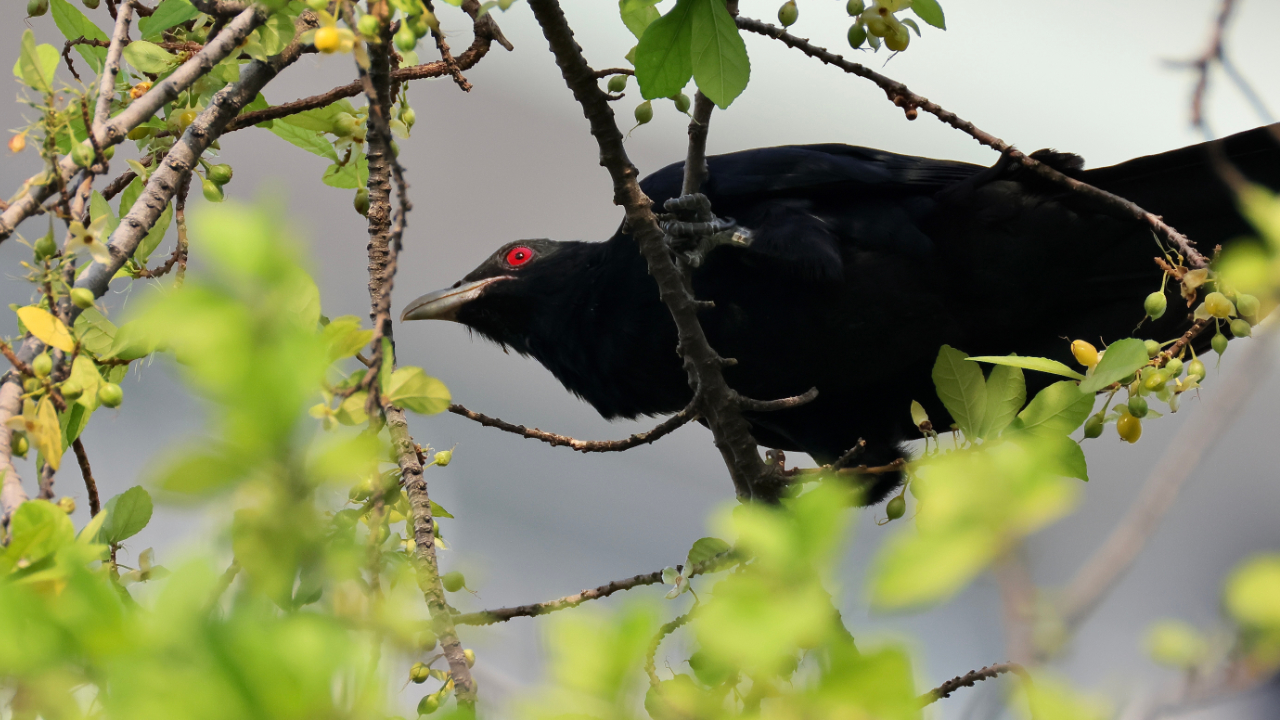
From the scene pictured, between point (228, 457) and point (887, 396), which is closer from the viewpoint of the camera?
point (228, 457)

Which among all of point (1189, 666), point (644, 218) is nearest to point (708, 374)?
point (644, 218)

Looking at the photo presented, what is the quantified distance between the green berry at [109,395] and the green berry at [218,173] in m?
0.74

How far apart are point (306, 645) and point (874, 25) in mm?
1606

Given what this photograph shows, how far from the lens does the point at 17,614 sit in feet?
1.31

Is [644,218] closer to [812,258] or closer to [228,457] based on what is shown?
[812,258]

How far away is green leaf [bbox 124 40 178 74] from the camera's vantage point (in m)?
1.51

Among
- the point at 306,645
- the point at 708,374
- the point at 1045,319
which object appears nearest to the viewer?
the point at 306,645

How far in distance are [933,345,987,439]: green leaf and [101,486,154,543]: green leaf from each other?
1263mm

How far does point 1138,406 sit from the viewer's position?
130 centimetres

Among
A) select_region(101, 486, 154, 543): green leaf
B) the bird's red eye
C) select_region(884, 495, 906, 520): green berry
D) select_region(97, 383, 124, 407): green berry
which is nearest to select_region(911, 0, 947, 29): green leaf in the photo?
select_region(884, 495, 906, 520): green berry

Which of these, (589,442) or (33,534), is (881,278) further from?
(33,534)

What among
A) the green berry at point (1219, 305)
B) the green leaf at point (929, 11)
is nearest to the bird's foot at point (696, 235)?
the green leaf at point (929, 11)

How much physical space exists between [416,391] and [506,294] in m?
2.33

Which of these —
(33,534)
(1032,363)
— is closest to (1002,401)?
(1032,363)
